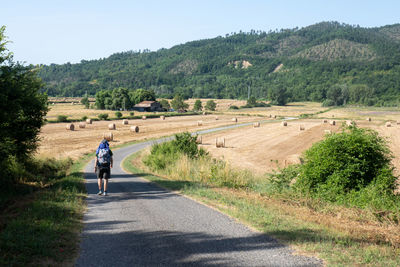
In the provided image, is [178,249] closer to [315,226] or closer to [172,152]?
[315,226]

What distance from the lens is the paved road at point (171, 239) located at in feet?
21.4

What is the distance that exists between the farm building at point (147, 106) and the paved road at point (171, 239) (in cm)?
11334

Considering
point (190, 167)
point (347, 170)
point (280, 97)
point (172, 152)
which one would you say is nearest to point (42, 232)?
point (347, 170)

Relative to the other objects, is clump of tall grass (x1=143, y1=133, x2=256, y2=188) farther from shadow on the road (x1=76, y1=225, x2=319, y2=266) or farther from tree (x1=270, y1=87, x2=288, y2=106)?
tree (x1=270, y1=87, x2=288, y2=106)

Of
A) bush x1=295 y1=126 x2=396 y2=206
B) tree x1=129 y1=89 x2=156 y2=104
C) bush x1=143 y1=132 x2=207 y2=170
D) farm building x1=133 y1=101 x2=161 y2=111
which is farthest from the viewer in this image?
tree x1=129 y1=89 x2=156 y2=104

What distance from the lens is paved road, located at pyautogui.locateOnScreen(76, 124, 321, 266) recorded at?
6527mm

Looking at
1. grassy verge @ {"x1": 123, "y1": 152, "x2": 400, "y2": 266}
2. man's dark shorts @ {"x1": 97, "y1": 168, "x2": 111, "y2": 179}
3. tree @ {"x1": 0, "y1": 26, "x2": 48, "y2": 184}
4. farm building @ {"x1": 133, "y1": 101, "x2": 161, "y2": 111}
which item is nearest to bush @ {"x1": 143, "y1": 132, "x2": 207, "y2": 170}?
tree @ {"x1": 0, "y1": 26, "x2": 48, "y2": 184}

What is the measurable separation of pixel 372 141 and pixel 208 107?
4793 inches

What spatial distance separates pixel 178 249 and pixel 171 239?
65 centimetres

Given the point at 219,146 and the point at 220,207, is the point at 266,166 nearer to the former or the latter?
the point at 219,146

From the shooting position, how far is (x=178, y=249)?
7102 mm

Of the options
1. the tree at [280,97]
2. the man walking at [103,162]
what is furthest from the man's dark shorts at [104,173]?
the tree at [280,97]

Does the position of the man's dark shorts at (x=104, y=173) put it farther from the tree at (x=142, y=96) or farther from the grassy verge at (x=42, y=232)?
the tree at (x=142, y=96)

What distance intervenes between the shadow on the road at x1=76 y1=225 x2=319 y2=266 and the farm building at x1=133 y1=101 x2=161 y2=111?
382 ft
